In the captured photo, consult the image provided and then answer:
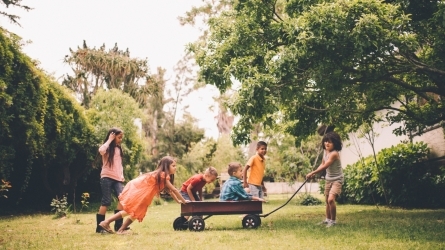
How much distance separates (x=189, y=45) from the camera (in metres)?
10.1

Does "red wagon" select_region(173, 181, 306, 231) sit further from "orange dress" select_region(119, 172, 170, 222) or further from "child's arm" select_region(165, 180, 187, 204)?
"orange dress" select_region(119, 172, 170, 222)

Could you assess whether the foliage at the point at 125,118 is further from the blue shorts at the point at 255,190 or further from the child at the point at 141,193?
the child at the point at 141,193

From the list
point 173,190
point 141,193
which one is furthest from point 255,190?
point 141,193

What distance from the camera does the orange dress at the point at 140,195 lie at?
7.16 meters

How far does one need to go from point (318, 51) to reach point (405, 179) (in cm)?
805

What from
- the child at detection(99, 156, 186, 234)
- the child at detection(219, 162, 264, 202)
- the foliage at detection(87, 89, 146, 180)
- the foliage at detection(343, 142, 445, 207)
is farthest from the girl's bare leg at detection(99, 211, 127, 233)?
the foliage at detection(87, 89, 146, 180)

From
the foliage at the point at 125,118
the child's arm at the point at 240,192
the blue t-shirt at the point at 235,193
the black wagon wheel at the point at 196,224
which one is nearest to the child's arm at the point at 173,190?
Result: the black wagon wheel at the point at 196,224

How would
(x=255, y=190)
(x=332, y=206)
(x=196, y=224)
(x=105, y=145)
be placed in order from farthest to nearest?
(x=255, y=190) < (x=332, y=206) < (x=196, y=224) < (x=105, y=145)

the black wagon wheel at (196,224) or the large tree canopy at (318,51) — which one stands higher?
the large tree canopy at (318,51)

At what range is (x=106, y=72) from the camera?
99.7 ft

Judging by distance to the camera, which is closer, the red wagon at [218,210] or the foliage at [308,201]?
the red wagon at [218,210]

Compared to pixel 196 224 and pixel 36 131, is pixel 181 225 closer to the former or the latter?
pixel 196 224

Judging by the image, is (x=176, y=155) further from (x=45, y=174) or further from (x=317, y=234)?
(x=317, y=234)

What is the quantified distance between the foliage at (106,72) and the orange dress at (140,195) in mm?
22361
